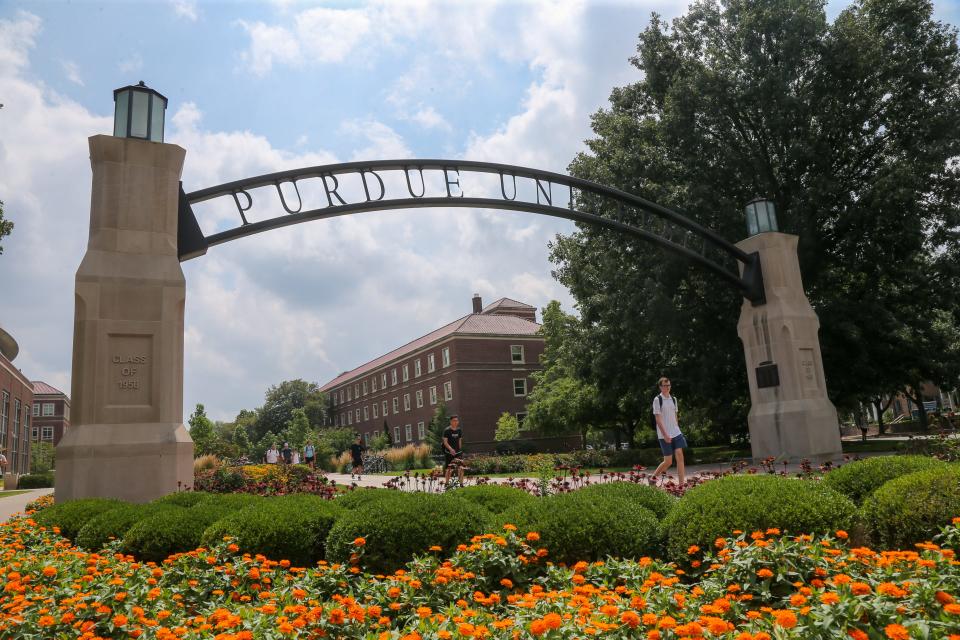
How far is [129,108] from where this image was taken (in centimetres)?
1039

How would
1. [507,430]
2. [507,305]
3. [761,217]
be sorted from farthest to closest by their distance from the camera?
1. [507,305]
2. [507,430]
3. [761,217]

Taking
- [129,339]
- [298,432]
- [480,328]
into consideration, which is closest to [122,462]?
[129,339]

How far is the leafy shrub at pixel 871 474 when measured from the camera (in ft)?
Answer: 18.6

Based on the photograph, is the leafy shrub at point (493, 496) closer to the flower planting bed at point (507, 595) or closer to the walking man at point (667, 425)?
the flower planting bed at point (507, 595)

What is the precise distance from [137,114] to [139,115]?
3 cm

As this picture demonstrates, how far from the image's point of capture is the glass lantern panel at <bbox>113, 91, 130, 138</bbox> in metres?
10.3

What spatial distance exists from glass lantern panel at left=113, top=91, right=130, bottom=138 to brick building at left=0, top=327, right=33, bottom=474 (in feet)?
160

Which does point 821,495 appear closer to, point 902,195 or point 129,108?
point 129,108

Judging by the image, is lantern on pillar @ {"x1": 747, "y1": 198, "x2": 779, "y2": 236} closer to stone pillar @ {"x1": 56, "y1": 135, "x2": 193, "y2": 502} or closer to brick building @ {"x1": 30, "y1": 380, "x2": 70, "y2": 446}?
stone pillar @ {"x1": 56, "y1": 135, "x2": 193, "y2": 502}

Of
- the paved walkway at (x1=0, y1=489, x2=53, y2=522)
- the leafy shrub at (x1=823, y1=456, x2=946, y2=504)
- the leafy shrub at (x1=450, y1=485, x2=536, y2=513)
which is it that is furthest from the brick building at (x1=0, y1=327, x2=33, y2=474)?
the leafy shrub at (x1=823, y1=456, x2=946, y2=504)

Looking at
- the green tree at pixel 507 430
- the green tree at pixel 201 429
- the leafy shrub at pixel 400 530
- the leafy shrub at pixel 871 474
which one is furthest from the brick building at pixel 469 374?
the leafy shrub at pixel 400 530

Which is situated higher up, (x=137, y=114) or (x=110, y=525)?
(x=137, y=114)

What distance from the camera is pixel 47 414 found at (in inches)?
3686

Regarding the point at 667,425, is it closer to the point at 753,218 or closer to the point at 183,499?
the point at 183,499
